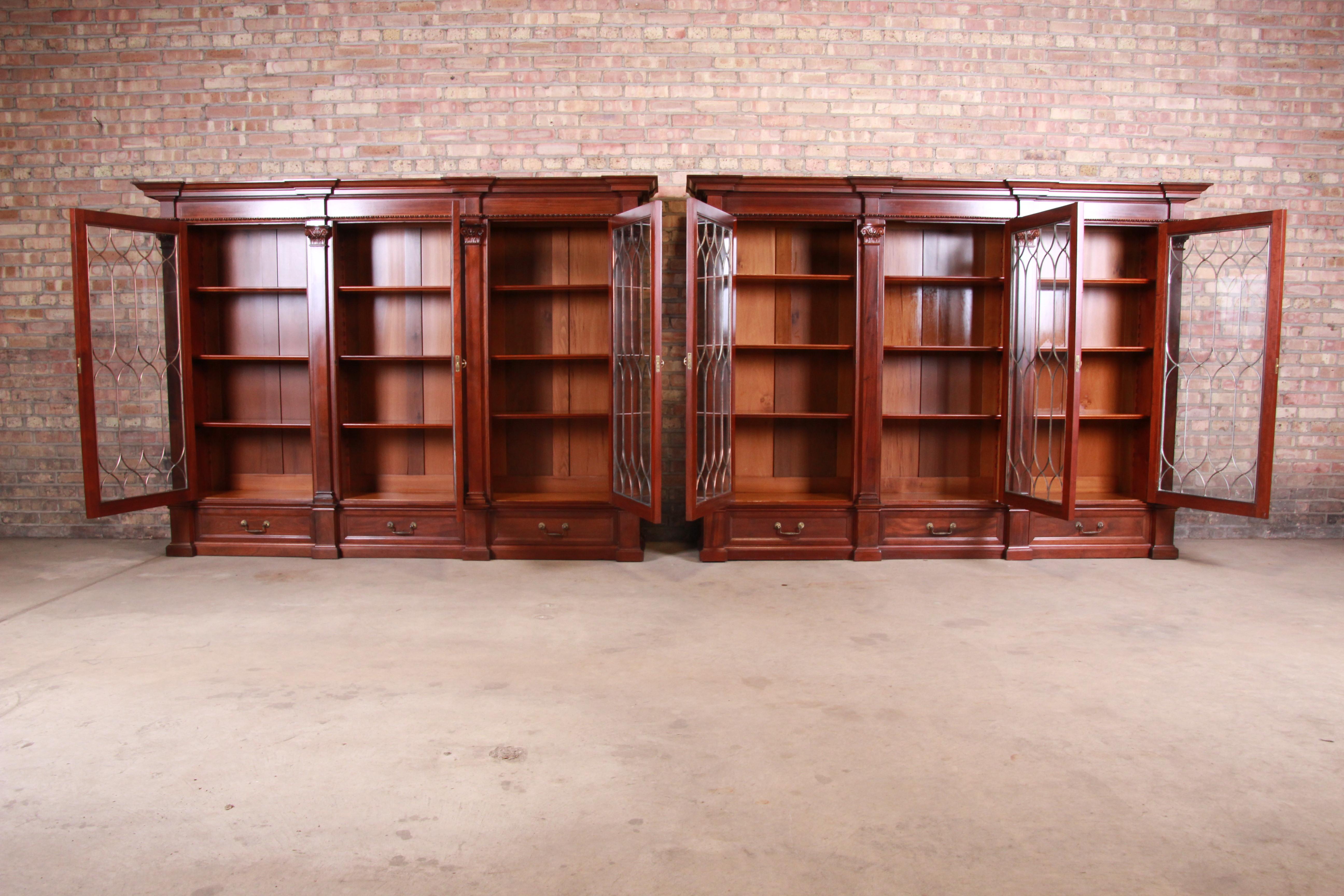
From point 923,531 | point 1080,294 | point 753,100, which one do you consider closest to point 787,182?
point 753,100

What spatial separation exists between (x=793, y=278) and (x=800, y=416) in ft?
2.67

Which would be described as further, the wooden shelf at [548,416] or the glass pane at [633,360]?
the wooden shelf at [548,416]

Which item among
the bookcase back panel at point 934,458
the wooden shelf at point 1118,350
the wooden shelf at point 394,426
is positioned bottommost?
the bookcase back panel at point 934,458

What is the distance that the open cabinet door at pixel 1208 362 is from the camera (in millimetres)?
4852

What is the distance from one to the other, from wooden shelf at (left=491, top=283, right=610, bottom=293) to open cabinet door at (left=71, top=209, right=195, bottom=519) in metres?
1.92

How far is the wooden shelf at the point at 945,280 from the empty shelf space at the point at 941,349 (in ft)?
1.27

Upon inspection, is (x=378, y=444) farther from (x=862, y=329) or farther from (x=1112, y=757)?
(x=1112, y=757)

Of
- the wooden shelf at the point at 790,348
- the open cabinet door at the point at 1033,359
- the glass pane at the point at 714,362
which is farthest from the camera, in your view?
the wooden shelf at the point at 790,348

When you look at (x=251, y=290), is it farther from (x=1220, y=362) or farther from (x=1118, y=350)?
(x=1220, y=362)

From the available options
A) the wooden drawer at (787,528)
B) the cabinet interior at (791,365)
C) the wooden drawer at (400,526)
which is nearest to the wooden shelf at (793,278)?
the cabinet interior at (791,365)

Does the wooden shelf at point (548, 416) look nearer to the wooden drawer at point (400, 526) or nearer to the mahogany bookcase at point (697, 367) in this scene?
the mahogany bookcase at point (697, 367)

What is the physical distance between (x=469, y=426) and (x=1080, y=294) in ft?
11.5

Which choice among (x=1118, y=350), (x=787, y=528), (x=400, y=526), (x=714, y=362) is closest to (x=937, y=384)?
(x=1118, y=350)

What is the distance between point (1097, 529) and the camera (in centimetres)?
488
